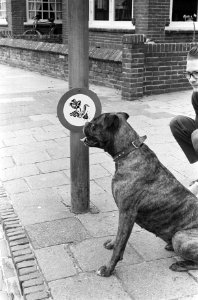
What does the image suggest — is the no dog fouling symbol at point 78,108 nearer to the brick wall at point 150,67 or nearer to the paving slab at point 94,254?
the paving slab at point 94,254

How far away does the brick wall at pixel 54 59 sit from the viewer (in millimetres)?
10281

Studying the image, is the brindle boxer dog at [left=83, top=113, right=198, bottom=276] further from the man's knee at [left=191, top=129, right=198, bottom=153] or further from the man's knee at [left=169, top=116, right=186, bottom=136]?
the man's knee at [left=169, top=116, right=186, bottom=136]

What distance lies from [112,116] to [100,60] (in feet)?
25.4

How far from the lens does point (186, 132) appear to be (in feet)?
15.8

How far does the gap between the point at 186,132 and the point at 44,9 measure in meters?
17.5

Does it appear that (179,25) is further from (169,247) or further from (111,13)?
(169,247)

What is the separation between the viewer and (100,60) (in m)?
10.6

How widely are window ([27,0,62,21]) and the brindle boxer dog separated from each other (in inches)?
714

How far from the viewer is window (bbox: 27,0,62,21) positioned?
20.1m

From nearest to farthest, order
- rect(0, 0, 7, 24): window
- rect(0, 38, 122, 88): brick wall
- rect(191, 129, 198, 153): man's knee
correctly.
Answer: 1. rect(191, 129, 198, 153): man's knee
2. rect(0, 38, 122, 88): brick wall
3. rect(0, 0, 7, 24): window

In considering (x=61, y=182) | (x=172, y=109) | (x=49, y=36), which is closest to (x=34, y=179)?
(x=61, y=182)

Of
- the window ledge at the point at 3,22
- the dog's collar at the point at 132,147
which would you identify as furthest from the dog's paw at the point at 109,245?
the window ledge at the point at 3,22

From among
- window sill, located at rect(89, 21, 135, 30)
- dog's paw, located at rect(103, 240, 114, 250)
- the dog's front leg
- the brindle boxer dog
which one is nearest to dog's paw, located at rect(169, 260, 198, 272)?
Answer: the brindle boxer dog

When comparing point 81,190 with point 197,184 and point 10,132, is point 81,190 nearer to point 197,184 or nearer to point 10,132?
point 197,184
